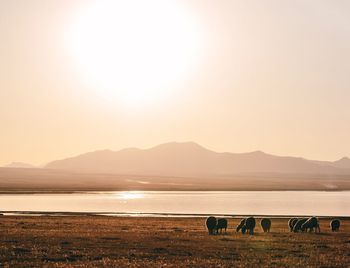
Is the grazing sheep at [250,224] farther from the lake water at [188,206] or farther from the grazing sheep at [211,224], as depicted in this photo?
the lake water at [188,206]

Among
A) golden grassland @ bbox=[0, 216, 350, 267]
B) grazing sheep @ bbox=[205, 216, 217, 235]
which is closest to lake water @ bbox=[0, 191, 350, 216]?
grazing sheep @ bbox=[205, 216, 217, 235]

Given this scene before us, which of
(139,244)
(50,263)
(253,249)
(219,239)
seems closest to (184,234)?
(219,239)

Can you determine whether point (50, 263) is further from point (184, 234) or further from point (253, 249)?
point (184, 234)

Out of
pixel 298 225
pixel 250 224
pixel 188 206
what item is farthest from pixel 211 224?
pixel 188 206

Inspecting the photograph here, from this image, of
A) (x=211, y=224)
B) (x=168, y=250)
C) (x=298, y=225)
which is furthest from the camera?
(x=298, y=225)

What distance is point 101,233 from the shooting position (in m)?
42.3

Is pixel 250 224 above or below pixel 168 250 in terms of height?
above

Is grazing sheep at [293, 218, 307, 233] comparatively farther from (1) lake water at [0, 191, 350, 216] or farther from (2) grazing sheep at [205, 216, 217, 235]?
(1) lake water at [0, 191, 350, 216]

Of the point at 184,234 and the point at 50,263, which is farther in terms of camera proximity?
the point at 184,234

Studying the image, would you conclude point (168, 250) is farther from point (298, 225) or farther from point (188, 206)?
point (188, 206)

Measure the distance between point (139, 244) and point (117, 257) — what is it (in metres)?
6.61

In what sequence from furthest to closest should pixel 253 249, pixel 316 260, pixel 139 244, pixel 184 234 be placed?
pixel 184 234 → pixel 139 244 → pixel 253 249 → pixel 316 260

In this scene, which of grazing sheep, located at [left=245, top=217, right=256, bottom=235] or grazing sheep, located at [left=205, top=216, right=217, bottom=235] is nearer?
grazing sheep, located at [left=205, top=216, right=217, bottom=235]

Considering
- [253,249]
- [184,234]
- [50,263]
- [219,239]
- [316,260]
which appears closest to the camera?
[50,263]
